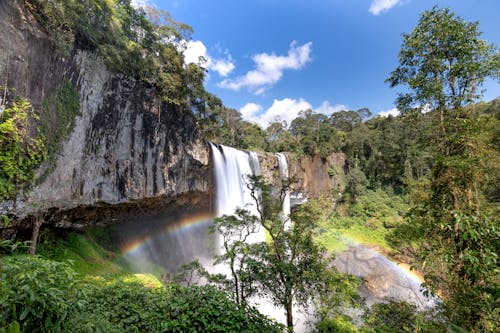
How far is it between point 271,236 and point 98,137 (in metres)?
8.47

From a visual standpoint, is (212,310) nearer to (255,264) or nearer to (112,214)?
(255,264)

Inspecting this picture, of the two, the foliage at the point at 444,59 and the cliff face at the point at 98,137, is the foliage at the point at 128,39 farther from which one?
the foliage at the point at 444,59

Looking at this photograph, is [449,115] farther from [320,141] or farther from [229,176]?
[320,141]

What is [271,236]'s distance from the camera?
811 centimetres

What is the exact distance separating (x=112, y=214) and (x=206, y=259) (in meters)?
8.10

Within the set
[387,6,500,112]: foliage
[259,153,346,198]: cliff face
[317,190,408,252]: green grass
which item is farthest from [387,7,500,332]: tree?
[259,153,346,198]: cliff face

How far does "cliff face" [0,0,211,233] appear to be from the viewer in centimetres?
741

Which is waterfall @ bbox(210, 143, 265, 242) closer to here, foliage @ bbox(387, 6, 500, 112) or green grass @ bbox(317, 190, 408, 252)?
green grass @ bbox(317, 190, 408, 252)

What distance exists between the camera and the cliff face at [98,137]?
7.41 meters

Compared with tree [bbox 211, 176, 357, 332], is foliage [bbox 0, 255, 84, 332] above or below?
above

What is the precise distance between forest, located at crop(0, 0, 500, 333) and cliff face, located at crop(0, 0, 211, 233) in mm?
475

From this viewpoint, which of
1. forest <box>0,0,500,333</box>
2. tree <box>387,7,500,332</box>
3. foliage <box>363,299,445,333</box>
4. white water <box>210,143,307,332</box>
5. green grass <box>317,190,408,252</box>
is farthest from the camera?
green grass <box>317,190,408,252</box>

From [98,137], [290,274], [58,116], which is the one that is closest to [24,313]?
[290,274]

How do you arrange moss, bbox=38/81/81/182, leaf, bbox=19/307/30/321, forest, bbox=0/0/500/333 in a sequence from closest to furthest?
leaf, bbox=19/307/30/321
forest, bbox=0/0/500/333
moss, bbox=38/81/81/182
